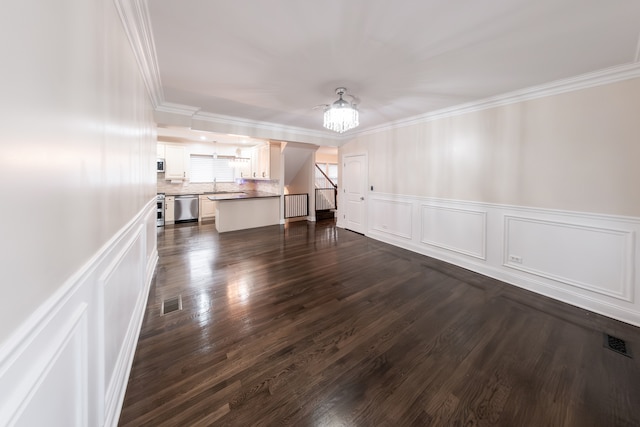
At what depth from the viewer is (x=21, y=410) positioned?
57cm

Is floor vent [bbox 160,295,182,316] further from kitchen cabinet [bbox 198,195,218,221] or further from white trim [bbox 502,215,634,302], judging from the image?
kitchen cabinet [bbox 198,195,218,221]

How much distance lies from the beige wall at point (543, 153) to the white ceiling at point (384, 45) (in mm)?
378

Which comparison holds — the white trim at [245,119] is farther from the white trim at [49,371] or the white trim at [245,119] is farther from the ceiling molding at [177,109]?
the white trim at [49,371]

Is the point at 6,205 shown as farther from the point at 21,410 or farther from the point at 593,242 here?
the point at 593,242

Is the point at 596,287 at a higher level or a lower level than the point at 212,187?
lower

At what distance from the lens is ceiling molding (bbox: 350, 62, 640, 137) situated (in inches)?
95.7

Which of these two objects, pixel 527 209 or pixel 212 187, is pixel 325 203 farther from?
pixel 527 209

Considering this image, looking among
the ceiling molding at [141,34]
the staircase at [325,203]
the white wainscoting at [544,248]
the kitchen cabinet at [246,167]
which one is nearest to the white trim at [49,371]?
the ceiling molding at [141,34]

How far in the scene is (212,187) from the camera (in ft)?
26.4

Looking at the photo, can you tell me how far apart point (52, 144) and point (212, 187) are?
7.79 m

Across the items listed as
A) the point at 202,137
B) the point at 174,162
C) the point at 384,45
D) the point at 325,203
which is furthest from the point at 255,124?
the point at 325,203

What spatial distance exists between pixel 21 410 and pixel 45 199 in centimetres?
56

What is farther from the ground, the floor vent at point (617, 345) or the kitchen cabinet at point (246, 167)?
the kitchen cabinet at point (246, 167)

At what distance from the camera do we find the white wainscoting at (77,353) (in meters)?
0.58
